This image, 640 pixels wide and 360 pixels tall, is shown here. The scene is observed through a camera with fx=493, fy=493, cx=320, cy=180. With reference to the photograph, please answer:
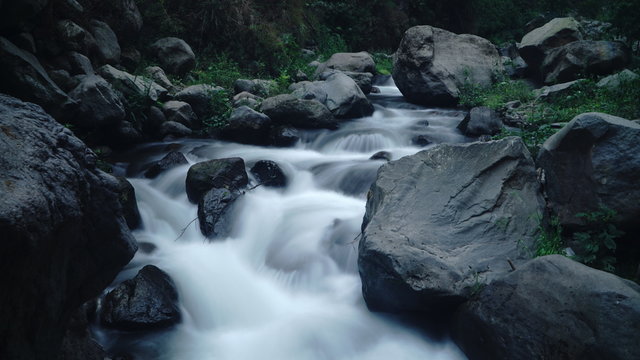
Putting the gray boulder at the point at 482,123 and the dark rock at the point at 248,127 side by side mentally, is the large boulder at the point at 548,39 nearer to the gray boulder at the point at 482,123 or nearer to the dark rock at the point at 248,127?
the gray boulder at the point at 482,123

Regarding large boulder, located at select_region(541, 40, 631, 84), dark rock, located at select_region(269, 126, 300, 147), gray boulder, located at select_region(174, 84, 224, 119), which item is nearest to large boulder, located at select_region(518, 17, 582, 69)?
large boulder, located at select_region(541, 40, 631, 84)

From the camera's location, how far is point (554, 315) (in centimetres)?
354

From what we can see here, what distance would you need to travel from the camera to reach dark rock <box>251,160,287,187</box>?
748 centimetres

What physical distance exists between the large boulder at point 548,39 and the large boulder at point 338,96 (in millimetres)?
4881

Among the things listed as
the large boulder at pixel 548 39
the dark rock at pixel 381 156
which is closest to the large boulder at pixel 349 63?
the large boulder at pixel 548 39

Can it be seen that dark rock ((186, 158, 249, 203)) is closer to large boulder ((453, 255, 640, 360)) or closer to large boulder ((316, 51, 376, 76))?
large boulder ((453, 255, 640, 360))

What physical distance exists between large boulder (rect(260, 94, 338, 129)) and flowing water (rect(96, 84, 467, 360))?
1190 millimetres

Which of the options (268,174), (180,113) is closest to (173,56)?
(180,113)

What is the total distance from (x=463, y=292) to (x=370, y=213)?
1503 millimetres

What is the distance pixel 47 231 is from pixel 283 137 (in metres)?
7.09

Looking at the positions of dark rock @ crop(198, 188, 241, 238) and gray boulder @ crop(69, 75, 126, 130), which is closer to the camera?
dark rock @ crop(198, 188, 241, 238)

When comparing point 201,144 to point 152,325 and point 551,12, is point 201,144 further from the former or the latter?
point 551,12

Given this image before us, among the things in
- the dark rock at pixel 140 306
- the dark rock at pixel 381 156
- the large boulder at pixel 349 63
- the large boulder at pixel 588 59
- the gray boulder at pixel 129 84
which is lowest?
the large boulder at pixel 349 63

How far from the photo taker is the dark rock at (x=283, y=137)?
9492mm
